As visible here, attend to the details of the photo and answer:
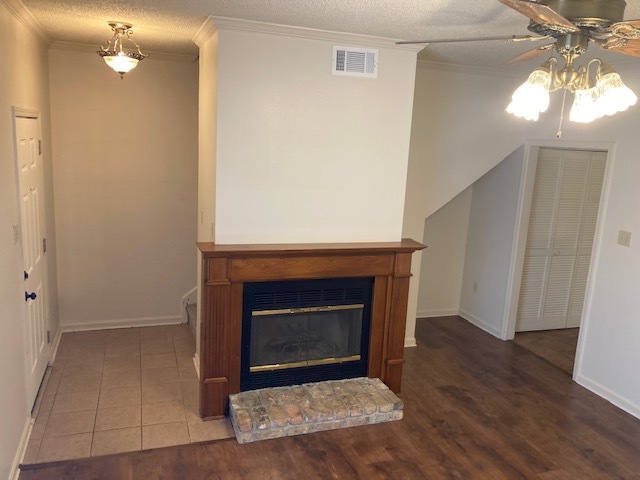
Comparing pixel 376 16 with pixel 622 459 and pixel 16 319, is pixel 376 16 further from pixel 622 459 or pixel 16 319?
pixel 622 459

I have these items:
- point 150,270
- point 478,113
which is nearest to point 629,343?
point 478,113

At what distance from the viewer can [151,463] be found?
115 inches

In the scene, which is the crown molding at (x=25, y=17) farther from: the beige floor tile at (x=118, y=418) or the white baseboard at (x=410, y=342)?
the white baseboard at (x=410, y=342)

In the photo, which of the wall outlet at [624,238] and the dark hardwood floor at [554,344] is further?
the dark hardwood floor at [554,344]

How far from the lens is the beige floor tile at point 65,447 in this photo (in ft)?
9.58

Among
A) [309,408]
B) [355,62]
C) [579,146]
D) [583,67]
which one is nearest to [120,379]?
[309,408]

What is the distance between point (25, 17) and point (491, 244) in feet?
14.1

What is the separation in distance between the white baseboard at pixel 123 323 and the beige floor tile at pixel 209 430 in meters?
1.80

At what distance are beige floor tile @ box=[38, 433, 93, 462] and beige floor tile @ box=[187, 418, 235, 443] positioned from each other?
1.96 ft

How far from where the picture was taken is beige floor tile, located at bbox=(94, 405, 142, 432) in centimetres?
327

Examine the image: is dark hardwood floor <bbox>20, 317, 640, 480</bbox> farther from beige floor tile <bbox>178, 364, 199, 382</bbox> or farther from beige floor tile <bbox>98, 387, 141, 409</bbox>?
beige floor tile <bbox>178, 364, 199, 382</bbox>

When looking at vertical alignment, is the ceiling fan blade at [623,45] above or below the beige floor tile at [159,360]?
above

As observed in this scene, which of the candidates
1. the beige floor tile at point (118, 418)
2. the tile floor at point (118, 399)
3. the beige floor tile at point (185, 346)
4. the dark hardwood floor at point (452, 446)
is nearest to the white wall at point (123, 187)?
the tile floor at point (118, 399)

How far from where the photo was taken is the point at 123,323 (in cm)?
488
